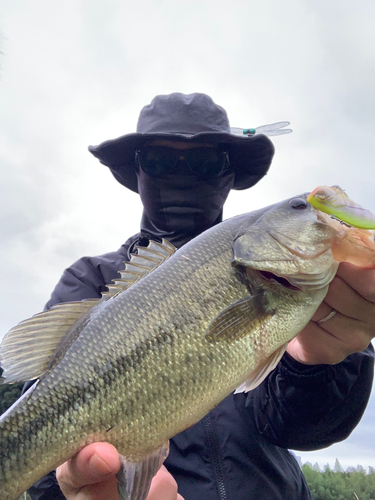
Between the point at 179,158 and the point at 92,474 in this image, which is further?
the point at 179,158

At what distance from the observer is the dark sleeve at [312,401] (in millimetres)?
2193

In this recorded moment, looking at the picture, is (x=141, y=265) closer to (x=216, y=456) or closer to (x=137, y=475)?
(x=137, y=475)

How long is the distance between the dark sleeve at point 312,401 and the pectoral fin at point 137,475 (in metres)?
1.03

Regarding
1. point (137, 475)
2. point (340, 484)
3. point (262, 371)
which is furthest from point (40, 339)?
point (340, 484)

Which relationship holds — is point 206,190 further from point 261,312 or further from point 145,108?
point 261,312

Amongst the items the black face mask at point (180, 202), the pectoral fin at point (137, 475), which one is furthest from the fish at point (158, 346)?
the black face mask at point (180, 202)

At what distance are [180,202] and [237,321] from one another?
2.06 meters

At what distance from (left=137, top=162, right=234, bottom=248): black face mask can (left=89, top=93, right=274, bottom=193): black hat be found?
Answer: 0.34 metres

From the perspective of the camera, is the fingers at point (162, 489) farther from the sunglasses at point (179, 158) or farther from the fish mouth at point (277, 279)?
the sunglasses at point (179, 158)

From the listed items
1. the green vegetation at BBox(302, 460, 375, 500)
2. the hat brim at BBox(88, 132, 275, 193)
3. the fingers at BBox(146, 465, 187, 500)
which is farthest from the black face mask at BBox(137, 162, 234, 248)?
the green vegetation at BBox(302, 460, 375, 500)

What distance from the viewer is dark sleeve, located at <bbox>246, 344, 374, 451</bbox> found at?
219 centimetres

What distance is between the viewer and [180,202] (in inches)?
136

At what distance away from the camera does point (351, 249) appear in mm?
1639

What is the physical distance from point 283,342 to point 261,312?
0.17 m
